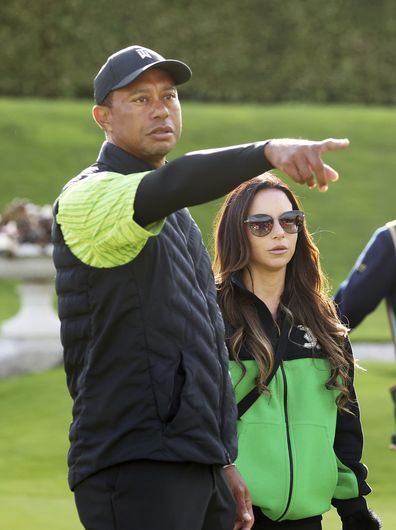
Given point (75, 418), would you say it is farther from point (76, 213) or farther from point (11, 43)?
point (11, 43)

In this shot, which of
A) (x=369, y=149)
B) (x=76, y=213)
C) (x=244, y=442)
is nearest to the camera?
(x=76, y=213)

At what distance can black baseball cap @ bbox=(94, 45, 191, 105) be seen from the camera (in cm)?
310

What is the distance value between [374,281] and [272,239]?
1.53 metres

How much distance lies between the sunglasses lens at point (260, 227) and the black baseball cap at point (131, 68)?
90 centimetres

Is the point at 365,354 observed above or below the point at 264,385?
below

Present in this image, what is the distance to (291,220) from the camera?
4008 millimetres

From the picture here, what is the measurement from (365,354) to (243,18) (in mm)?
11160

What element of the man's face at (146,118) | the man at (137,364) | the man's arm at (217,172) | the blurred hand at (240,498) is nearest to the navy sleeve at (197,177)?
the man's arm at (217,172)

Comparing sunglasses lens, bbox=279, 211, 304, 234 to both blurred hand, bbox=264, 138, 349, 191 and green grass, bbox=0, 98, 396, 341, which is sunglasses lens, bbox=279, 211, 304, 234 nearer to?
blurred hand, bbox=264, 138, 349, 191

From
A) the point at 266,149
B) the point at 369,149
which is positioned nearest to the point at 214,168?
the point at 266,149

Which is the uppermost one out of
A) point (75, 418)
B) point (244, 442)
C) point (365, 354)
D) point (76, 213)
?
point (76, 213)

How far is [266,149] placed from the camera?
256cm

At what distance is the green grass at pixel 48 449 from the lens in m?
6.10

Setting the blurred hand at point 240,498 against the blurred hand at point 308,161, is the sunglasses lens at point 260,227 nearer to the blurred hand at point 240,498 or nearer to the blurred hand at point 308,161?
the blurred hand at point 240,498
